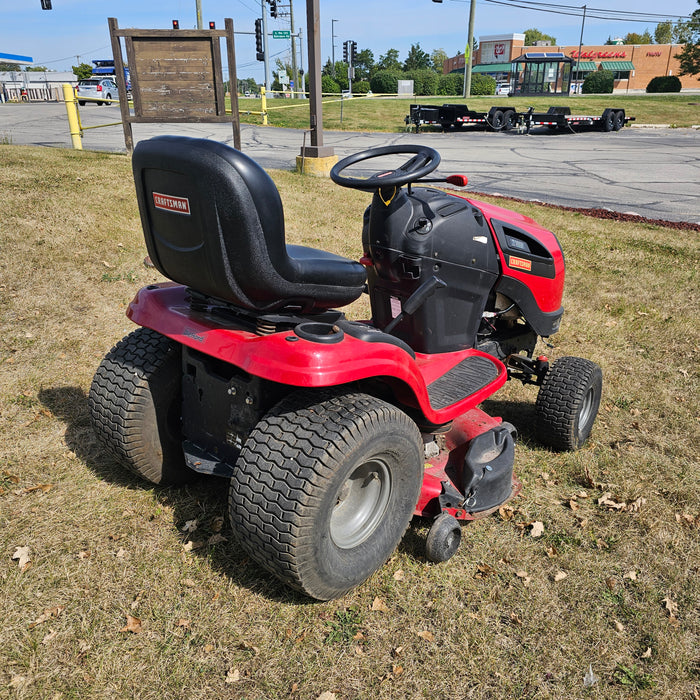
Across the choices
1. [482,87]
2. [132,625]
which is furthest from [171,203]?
[482,87]

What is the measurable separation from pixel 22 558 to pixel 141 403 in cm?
77

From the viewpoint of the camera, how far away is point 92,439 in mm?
3385

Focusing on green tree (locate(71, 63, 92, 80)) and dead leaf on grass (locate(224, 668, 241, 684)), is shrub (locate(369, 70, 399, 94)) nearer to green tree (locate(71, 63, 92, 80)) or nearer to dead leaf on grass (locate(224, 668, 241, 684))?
green tree (locate(71, 63, 92, 80))

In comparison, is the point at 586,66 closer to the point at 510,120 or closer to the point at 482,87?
the point at 482,87

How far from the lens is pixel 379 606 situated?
2.41 meters

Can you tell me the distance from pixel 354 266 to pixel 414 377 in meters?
0.50

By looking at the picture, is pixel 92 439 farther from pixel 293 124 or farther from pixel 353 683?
pixel 293 124

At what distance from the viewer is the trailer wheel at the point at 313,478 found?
81.2 inches

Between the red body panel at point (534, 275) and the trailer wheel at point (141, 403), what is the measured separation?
68.3 inches

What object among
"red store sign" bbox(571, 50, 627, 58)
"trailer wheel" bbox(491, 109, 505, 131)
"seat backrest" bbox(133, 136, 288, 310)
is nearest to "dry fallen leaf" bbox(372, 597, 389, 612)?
"seat backrest" bbox(133, 136, 288, 310)

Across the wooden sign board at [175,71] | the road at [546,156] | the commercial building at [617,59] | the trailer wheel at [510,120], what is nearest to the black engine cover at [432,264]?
the wooden sign board at [175,71]

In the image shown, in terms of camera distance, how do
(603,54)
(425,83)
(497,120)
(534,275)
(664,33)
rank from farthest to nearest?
(664,33) → (603,54) → (425,83) → (497,120) → (534,275)

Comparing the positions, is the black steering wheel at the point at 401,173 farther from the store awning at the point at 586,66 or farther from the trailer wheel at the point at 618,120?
the store awning at the point at 586,66

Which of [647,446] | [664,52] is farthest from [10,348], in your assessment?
[664,52]
